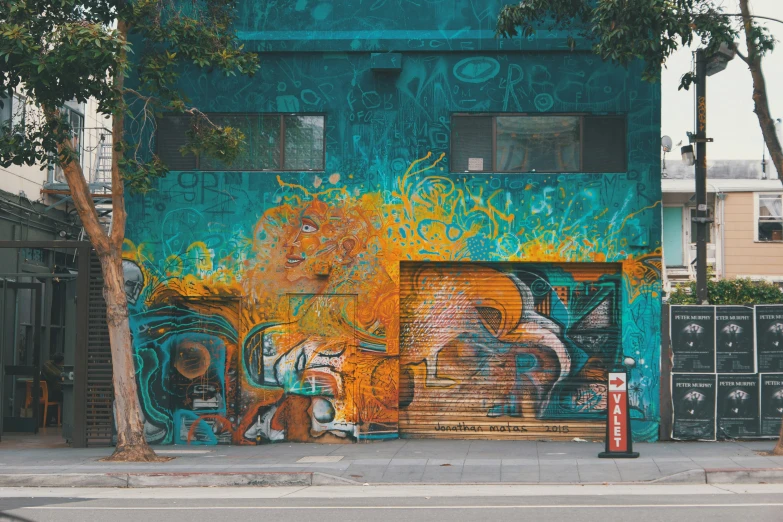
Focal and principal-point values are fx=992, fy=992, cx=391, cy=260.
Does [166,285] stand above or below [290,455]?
above

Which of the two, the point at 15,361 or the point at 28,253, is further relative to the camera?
the point at 28,253

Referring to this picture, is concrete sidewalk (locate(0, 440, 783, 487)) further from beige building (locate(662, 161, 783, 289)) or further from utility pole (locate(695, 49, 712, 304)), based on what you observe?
beige building (locate(662, 161, 783, 289))

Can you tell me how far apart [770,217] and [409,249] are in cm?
2437

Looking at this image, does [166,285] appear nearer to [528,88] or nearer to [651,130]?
[528,88]

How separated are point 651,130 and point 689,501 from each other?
304 inches

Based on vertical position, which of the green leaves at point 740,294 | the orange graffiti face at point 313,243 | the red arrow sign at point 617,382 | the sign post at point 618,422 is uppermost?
the orange graffiti face at point 313,243

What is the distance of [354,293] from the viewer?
54.9 feet

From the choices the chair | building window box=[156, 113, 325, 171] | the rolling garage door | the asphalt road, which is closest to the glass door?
the chair

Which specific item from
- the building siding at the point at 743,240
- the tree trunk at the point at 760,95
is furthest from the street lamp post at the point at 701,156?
the building siding at the point at 743,240

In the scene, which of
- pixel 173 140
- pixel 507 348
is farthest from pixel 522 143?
pixel 173 140

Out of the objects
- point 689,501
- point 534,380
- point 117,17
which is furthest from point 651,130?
point 117,17

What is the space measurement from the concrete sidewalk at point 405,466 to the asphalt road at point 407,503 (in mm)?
371

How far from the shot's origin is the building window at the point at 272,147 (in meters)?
17.1

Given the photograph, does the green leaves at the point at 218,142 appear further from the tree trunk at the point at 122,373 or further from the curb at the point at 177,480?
the curb at the point at 177,480
